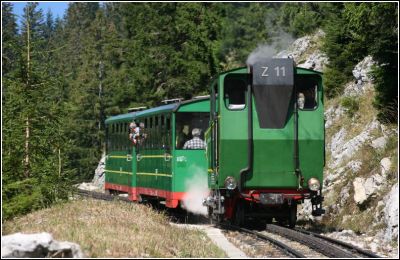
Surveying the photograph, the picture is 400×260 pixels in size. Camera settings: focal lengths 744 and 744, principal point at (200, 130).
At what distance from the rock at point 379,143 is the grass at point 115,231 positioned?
6.30 metres

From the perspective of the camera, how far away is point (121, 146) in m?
27.9

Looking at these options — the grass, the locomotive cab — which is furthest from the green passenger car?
the locomotive cab

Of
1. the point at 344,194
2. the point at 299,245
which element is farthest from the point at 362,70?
the point at 299,245

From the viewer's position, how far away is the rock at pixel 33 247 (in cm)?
1011

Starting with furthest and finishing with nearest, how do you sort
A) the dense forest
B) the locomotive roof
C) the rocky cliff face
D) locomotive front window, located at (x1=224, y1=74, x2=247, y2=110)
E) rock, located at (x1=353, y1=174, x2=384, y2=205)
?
the locomotive roof
the dense forest
rock, located at (x1=353, y1=174, x2=384, y2=205)
locomotive front window, located at (x1=224, y1=74, x2=247, y2=110)
the rocky cliff face

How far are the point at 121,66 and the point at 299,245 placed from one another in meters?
45.4

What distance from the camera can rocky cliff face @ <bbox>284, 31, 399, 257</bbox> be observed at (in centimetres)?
1598

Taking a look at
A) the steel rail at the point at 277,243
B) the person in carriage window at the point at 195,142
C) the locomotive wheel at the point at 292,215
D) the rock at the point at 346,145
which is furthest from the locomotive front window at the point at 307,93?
the rock at the point at 346,145

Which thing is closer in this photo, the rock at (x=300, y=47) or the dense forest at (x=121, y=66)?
the dense forest at (x=121, y=66)

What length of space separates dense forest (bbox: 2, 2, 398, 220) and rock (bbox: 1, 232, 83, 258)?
257 inches

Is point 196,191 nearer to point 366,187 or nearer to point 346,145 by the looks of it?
point 366,187

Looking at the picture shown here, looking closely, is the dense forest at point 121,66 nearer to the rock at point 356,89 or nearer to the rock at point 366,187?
the rock at point 356,89

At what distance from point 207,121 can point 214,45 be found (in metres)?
25.3

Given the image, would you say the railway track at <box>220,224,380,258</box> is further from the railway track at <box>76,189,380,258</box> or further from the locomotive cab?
the locomotive cab
